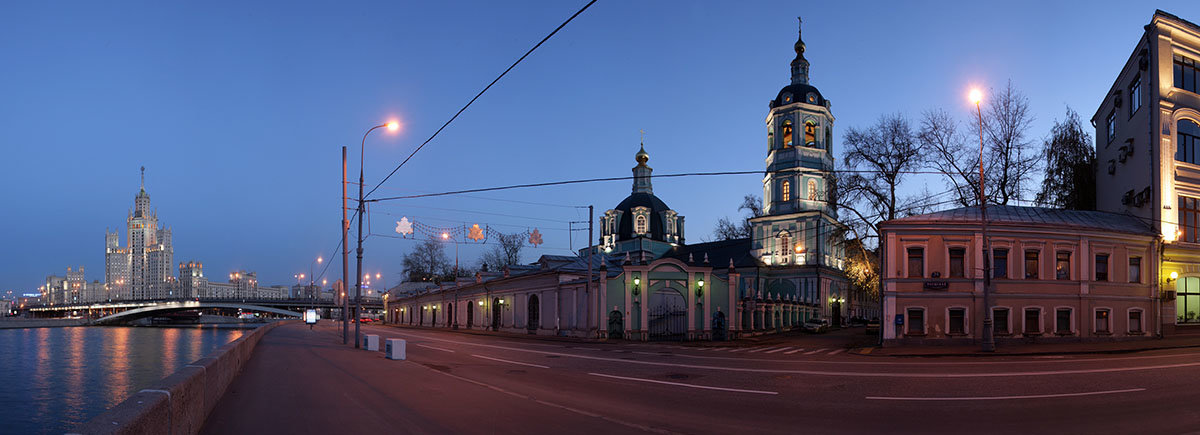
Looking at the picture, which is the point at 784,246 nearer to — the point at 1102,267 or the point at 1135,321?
the point at 1135,321

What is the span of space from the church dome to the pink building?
43361 mm

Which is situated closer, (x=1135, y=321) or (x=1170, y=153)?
(x=1135, y=321)

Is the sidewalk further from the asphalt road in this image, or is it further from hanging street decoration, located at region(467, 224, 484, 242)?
hanging street decoration, located at region(467, 224, 484, 242)

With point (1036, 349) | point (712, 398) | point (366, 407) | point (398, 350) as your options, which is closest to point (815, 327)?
point (1036, 349)

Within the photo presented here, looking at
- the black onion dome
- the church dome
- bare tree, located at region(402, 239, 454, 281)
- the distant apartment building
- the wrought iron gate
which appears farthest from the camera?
bare tree, located at region(402, 239, 454, 281)

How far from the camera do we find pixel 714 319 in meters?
42.3

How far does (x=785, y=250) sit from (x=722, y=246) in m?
11.7

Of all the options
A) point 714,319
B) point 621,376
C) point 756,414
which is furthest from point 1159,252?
point 756,414

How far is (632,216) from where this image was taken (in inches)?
3819

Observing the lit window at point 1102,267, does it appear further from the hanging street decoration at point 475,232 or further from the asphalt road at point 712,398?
the hanging street decoration at point 475,232

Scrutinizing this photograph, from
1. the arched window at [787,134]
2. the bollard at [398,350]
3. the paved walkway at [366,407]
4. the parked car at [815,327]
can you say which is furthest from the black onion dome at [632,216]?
the paved walkway at [366,407]

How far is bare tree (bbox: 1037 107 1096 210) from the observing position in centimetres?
4527

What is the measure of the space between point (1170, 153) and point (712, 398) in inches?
1333

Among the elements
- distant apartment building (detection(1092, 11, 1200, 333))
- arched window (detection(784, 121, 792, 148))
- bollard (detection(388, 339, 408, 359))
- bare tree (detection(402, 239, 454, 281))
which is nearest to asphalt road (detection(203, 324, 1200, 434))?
bollard (detection(388, 339, 408, 359))
